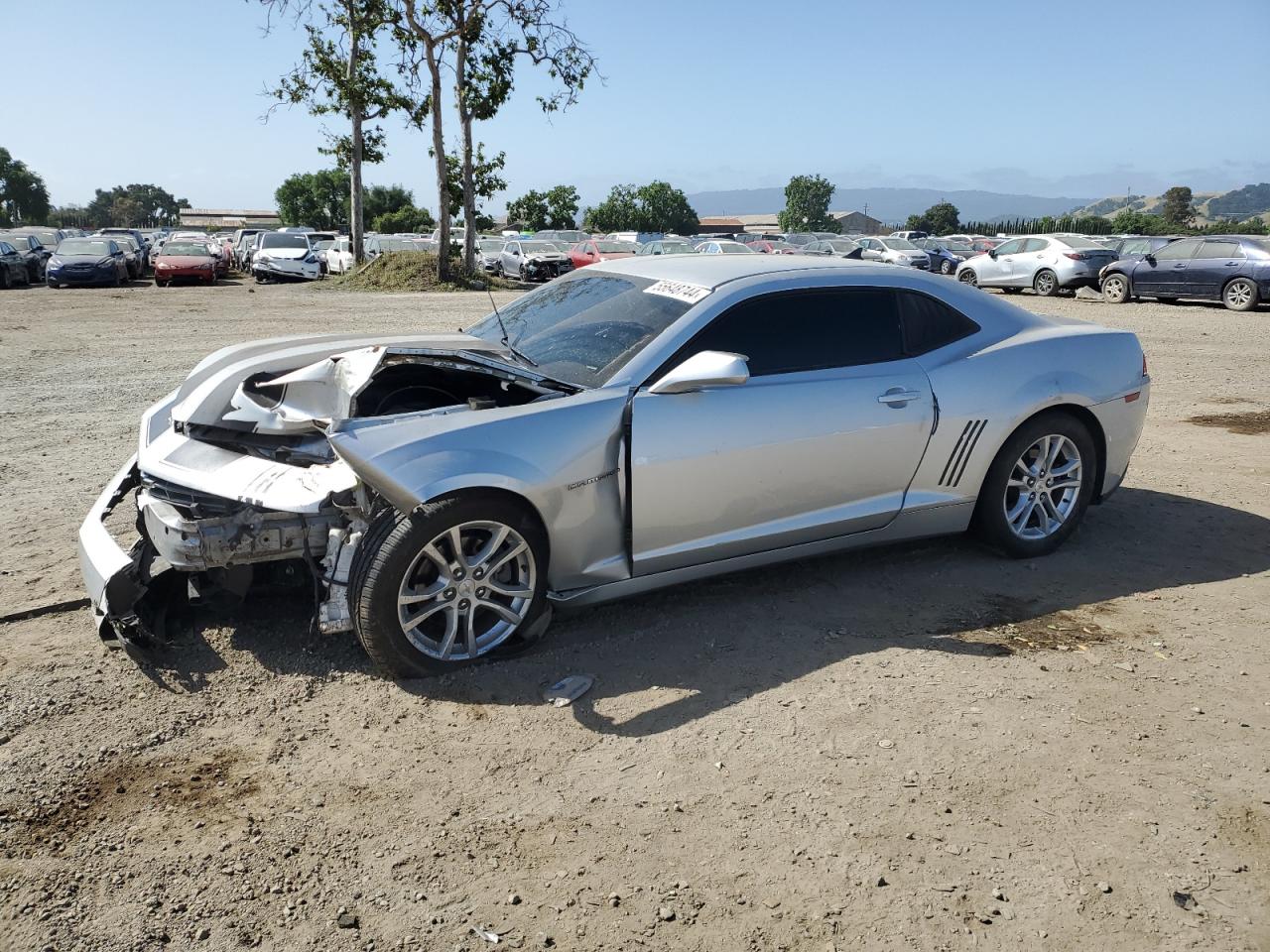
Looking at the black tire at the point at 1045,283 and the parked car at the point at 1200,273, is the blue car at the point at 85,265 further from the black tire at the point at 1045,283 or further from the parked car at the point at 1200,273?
the parked car at the point at 1200,273

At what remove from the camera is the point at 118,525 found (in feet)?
17.8

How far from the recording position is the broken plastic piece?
3.77 meters

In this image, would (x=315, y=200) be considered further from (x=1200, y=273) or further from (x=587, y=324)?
(x=587, y=324)

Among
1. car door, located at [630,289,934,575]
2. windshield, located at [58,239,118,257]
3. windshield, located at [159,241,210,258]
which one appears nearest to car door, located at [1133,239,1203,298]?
car door, located at [630,289,934,575]

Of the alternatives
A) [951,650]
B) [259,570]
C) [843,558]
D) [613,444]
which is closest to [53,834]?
[259,570]

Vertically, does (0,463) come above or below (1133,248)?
below

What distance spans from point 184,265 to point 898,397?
27995 mm

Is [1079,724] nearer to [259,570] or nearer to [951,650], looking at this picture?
[951,650]

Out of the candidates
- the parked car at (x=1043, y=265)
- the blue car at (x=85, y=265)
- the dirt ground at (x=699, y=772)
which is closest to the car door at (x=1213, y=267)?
the parked car at (x=1043, y=265)

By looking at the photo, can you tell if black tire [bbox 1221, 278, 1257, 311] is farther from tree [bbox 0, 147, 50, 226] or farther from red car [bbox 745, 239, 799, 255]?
tree [bbox 0, 147, 50, 226]

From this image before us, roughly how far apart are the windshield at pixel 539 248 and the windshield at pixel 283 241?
737 cm

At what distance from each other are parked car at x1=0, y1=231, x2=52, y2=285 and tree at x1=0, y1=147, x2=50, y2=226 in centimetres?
6849

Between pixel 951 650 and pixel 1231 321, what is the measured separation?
16.4 metres

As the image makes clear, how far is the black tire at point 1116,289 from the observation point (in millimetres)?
21344
